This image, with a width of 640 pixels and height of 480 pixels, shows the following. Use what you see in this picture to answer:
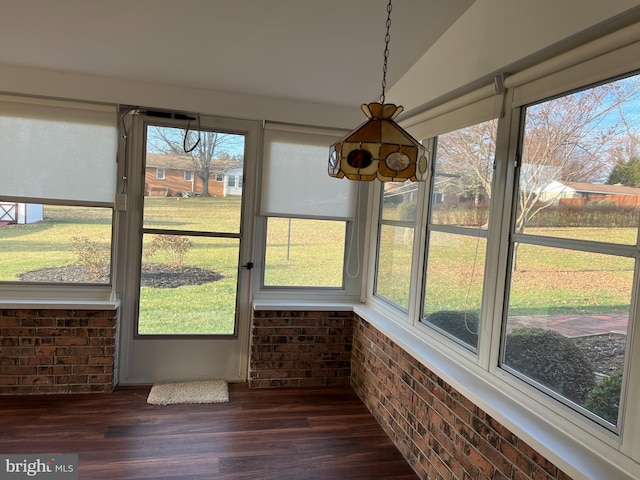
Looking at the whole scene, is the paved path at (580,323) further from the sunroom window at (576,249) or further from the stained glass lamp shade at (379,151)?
the stained glass lamp shade at (379,151)

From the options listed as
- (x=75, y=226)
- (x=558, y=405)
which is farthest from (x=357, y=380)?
(x=75, y=226)

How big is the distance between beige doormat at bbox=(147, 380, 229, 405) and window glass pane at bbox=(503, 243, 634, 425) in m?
2.22

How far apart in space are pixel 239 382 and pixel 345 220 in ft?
5.51

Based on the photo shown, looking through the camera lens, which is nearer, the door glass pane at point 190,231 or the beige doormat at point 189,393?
the beige doormat at point 189,393

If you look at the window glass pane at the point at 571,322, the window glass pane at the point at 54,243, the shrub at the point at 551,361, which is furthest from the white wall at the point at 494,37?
the window glass pane at the point at 54,243

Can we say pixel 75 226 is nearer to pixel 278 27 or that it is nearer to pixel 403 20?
pixel 278 27

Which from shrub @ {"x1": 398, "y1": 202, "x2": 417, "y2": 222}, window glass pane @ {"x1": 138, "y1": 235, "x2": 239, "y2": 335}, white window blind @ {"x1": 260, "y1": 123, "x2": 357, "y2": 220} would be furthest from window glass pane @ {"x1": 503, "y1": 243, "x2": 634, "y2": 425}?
window glass pane @ {"x1": 138, "y1": 235, "x2": 239, "y2": 335}

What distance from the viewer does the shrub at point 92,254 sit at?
337cm

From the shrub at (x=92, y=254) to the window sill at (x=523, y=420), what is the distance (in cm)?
229

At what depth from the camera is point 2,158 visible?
10.2 feet

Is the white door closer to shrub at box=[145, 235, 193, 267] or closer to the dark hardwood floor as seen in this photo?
shrub at box=[145, 235, 193, 267]

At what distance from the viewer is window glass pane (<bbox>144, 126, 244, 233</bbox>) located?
342 centimetres

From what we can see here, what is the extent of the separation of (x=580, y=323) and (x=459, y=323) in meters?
0.84

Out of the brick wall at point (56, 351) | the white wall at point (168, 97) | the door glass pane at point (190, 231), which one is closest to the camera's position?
the white wall at point (168, 97)
